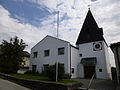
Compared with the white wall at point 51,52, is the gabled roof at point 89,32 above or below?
above

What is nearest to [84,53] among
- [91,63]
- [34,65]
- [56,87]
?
[91,63]

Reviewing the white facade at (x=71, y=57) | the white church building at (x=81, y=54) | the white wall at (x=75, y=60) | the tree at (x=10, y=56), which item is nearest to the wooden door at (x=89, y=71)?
the white church building at (x=81, y=54)

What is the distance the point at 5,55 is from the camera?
24250 mm

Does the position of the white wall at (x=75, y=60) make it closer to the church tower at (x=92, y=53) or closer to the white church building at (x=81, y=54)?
the white church building at (x=81, y=54)

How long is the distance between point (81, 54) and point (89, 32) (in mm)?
5022

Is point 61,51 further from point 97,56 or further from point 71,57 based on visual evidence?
point 97,56

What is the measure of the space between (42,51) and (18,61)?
536 centimetres

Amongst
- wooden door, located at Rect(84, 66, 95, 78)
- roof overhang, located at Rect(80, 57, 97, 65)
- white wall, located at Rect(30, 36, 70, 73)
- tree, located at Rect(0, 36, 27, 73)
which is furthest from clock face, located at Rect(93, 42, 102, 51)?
tree, located at Rect(0, 36, 27, 73)

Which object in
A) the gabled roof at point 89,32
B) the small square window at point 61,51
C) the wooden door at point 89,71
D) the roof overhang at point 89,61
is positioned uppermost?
the gabled roof at point 89,32

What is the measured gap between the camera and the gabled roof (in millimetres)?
24750

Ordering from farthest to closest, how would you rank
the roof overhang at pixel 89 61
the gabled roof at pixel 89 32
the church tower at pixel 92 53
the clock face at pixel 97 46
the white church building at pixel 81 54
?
the gabled roof at pixel 89 32 < the clock face at pixel 97 46 < the white church building at pixel 81 54 < the roof overhang at pixel 89 61 < the church tower at pixel 92 53

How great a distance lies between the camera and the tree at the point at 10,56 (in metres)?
23.9

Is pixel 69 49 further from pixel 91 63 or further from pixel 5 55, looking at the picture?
pixel 5 55

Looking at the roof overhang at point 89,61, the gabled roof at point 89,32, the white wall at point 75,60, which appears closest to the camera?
the roof overhang at point 89,61
